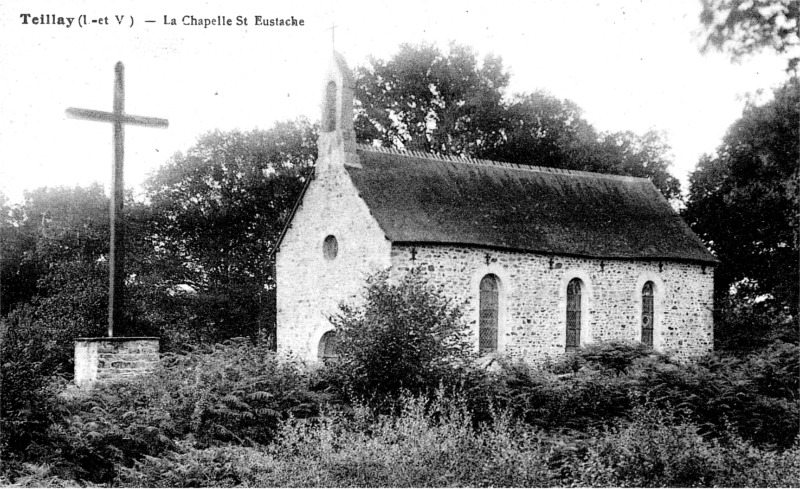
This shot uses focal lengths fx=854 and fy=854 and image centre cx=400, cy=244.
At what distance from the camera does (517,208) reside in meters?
24.0

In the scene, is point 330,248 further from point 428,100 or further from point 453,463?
point 428,100

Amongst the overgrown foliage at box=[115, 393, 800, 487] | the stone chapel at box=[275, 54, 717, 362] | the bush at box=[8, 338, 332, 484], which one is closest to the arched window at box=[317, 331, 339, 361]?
the stone chapel at box=[275, 54, 717, 362]

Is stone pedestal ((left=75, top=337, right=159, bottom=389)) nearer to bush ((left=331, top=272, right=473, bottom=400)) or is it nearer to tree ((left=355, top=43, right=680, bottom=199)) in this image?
bush ((left=331, top=272, right=473, bottom=400))

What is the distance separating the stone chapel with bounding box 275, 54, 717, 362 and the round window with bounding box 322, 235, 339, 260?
0.09 feet

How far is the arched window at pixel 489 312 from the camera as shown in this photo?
22031mm

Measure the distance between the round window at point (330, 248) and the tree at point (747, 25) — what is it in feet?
40.6

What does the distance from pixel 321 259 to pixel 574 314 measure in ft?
23.5

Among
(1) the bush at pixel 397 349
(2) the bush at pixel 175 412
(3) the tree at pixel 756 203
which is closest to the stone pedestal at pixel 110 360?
(2) the bush at pixel 175 412

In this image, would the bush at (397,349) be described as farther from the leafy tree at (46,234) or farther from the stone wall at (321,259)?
the leafy tree at (46,234)

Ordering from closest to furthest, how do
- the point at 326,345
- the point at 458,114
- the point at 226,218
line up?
the point at 326,345, the point at 226,218, the point at 458,114

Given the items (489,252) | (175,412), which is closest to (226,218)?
(489,252)

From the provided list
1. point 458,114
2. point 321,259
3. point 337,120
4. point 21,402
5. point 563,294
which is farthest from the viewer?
point 458,114

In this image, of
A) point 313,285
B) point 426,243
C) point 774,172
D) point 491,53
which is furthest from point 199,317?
point 774,172

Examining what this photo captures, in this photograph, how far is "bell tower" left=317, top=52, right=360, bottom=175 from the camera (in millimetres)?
22453
